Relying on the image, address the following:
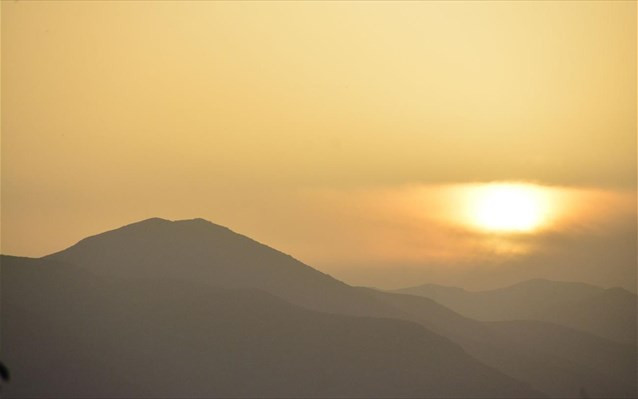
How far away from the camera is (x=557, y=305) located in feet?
608

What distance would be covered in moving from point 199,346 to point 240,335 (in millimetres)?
8962

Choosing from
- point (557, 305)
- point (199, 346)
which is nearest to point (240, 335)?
point (199, 346)

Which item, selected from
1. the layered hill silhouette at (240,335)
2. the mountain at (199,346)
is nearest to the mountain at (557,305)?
the layered hill silhouette at (240,335)

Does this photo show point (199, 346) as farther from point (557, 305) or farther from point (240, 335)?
point (557, 305)

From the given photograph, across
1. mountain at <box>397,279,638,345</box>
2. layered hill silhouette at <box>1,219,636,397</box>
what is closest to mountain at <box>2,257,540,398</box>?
layered hill silhouette at <box>1,219,636,397</box>

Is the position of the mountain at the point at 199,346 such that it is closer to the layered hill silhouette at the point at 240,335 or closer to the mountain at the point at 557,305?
the layered hill silhouette at the point at 240,335

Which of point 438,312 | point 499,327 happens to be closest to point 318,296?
point 438,312

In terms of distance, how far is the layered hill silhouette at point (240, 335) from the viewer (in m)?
135

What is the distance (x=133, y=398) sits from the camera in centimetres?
12462

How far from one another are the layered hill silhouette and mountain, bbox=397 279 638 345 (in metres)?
3.59

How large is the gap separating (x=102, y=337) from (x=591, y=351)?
85.9m

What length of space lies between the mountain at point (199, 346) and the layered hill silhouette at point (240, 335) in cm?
27

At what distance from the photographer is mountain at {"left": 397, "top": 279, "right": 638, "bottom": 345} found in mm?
164500

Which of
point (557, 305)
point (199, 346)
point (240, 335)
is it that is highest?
point (557, 305)
